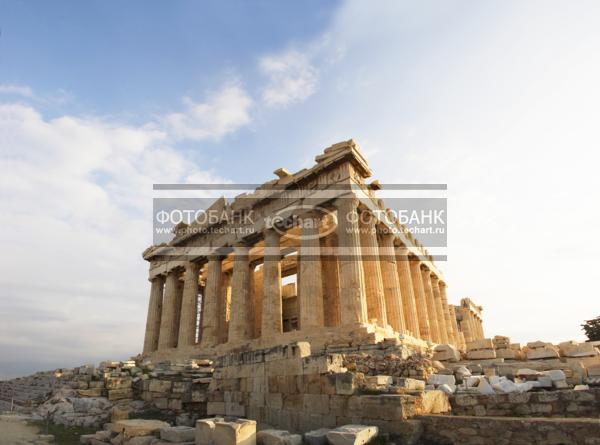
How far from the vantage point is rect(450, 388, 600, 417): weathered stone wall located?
629 centimetres

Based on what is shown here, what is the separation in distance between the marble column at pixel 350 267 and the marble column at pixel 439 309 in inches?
530

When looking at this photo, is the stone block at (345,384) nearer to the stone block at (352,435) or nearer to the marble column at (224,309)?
the stone block at (352,435)

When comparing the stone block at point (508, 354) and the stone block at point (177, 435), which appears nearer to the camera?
the stone block at point (177, 435)

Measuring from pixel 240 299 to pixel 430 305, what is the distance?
14.0 meters

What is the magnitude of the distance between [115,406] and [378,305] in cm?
1105

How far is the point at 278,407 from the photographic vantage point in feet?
26.4

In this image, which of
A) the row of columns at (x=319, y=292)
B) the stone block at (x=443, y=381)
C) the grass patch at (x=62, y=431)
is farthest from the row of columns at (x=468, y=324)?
the grass patch at (x=62, y=431)

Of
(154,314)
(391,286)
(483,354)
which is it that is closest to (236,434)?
(483,354)

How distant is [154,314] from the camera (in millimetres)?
28766

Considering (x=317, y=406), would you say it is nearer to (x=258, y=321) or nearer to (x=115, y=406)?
(x=115, y=406)

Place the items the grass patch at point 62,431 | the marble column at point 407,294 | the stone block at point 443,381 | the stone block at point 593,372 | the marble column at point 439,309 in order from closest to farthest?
1. the stone block at point 443,381
2. the grass patch at point 62,431
3. the stone block at point 593,372
4. the marble column at point 407,294
5. the marble column at point 439,309

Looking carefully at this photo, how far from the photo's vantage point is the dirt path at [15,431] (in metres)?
8.09

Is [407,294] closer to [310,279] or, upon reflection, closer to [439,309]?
[439,309]

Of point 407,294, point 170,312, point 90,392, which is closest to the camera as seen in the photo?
point 90,392
